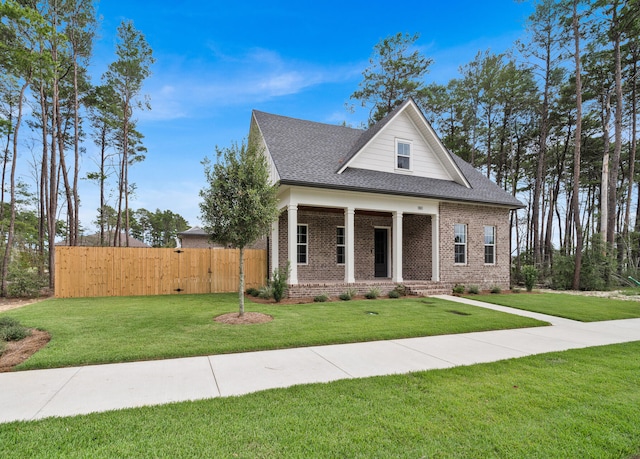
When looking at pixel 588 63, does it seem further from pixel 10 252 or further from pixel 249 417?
pixel 10 252

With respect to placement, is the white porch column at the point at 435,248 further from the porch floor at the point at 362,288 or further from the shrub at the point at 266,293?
the shrub at the point at 266,293

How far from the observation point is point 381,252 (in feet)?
48.7

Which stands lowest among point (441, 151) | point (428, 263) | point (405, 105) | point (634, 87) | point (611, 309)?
point (611, 309)

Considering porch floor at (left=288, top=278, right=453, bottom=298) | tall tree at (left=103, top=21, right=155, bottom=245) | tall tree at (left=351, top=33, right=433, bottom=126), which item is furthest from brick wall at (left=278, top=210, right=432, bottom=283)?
tall tree at (left=351, top=33, right=433, bottom=126)

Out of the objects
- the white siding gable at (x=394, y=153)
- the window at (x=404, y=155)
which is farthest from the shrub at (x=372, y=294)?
the window at (x=404, y=155)

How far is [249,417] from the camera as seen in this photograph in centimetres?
284

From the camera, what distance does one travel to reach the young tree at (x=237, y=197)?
706cm

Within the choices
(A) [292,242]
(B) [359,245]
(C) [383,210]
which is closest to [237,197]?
(A) [292,242]

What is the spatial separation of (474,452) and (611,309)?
1046cm

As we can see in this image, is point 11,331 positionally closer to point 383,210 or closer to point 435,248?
point 383,210

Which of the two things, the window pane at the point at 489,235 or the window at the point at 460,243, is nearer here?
the window at the point at 460,243

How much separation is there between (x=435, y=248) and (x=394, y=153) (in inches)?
172

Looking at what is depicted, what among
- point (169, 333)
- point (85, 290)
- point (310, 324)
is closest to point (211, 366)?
point (169, 333)

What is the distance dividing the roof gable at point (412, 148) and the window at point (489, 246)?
2.31 m
